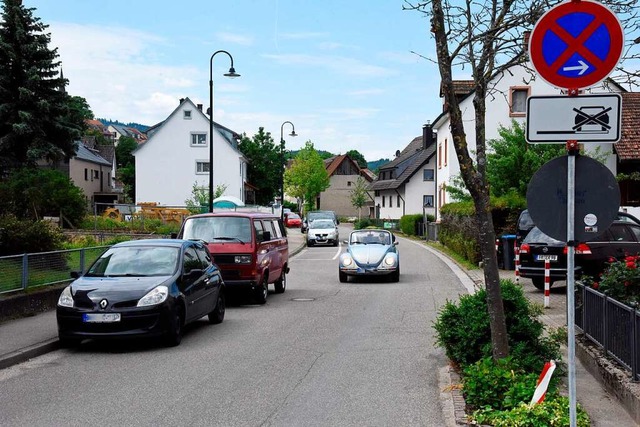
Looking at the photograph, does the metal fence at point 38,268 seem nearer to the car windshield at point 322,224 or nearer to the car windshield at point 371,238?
the car windshield at point 371,238

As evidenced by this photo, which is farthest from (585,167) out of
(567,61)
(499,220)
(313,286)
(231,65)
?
(231,65)

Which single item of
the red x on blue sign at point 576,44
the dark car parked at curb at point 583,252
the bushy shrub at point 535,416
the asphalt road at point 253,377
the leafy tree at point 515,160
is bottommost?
the asphalt road at point 253,377

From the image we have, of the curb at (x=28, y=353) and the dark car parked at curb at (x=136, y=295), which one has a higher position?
the dark car parked at curb at (x=136, y=295)

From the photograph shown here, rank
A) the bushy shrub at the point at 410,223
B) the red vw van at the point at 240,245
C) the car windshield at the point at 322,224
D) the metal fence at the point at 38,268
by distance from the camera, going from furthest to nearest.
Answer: the bushy shrub at the point at 410,223 < the car windshield at the point at 322,224 < the red vw van at the point at 240,245 < the metal fence at the point at 38,268

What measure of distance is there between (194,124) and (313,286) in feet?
158

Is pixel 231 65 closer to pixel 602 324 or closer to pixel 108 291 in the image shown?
pixel 108 291

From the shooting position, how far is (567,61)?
5109 mm

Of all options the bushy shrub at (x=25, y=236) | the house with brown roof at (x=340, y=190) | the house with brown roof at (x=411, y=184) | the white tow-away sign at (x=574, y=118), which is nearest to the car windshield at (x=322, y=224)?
the house with brown roof at (x=411, y=184)

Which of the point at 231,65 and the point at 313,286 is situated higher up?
the point at 231,65

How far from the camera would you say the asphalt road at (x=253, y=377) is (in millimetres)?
7094

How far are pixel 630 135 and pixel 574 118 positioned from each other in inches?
1198

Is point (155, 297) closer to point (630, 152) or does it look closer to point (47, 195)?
point (47, 195)

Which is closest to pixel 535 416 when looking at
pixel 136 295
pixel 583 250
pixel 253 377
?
pixel 253 377

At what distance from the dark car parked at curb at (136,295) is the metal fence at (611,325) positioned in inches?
221
